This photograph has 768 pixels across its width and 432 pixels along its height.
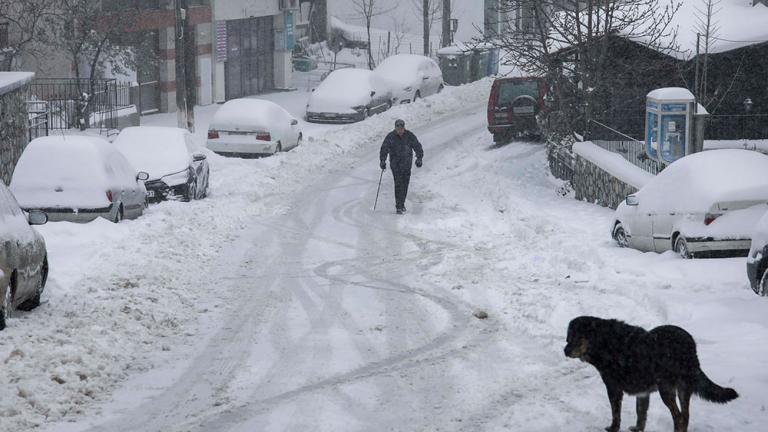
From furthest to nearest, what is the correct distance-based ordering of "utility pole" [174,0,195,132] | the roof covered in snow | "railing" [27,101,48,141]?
1. "utility pole" [174,0,195,132]
2. "railing" [27,101,48,141]
3. the roof covered in snow

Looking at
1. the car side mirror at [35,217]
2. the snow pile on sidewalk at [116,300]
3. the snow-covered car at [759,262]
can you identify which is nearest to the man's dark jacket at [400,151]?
the snow pile on sidewalk at [116,300]

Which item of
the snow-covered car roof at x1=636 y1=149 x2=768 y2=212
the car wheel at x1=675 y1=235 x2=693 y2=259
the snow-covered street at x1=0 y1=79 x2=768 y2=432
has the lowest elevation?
the snow-covered street at x1=0 y1=79 x2=768 y2=432

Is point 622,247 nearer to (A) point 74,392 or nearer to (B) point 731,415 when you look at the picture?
(B) point 731,415

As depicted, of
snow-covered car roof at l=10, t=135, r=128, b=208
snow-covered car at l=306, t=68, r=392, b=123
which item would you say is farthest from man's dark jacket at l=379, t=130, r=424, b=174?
snow-covered car at l=306, t=68, r=392, b=123

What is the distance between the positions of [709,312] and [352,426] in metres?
4.91

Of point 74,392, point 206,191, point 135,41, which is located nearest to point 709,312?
point 74,392

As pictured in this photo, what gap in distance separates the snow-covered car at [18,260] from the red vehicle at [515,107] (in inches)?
740

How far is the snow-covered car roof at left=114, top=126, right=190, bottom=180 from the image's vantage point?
2288cm

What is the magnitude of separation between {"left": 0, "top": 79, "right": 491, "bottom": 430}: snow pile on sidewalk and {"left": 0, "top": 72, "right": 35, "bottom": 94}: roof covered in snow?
462 cm

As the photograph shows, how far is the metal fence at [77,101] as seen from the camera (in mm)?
31312

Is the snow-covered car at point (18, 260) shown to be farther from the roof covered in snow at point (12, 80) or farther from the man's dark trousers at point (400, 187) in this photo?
the roof covered in snow at point (12, 80)

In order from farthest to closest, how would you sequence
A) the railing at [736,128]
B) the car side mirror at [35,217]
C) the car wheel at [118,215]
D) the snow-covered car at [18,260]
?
the railing at [736,128], the car wheel at [118,215], the car side mirror at [35,217], the snow-covered car at [18,260]

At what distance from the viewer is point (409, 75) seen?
4231 centimetres

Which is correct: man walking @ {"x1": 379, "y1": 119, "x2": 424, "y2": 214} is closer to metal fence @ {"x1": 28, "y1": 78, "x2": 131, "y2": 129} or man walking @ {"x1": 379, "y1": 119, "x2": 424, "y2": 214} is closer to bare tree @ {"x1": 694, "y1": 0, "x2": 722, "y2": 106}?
bare tree @ {"x1": 694, "y1": 0, "x2": 722, "y2": 106}
